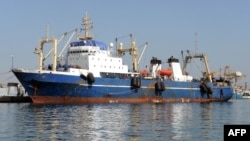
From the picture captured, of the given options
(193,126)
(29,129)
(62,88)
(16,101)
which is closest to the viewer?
(29,129)

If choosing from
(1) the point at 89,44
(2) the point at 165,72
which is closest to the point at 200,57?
(2) the point at 165,72

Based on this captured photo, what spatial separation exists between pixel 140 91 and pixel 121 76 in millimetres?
4085

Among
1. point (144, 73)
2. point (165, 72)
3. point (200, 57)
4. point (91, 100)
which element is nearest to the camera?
point (91, 100)

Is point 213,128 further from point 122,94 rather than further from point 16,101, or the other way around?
point 16,101

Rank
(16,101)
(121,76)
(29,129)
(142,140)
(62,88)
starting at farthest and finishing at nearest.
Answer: (16,101)
(121,76)
(62,88)
(29,129)
(142,140)

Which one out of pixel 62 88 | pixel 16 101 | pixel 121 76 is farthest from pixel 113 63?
pixel 16 101

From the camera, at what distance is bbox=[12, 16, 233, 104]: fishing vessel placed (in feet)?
186

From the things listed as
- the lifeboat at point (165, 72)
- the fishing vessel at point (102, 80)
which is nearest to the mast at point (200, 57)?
the fishing vessel at point (102, 80)

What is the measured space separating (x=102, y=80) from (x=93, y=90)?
2.32 meters

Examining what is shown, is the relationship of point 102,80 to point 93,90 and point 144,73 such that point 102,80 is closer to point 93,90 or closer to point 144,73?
point 93,90

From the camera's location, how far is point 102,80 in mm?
61031

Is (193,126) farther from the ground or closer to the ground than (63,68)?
closer to the ground

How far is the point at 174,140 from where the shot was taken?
74.2 feet

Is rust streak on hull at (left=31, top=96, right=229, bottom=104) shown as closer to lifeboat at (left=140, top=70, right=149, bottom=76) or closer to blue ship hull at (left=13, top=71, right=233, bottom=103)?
blue ship hull at (left=13, top=71, right=233, bottom=103)
